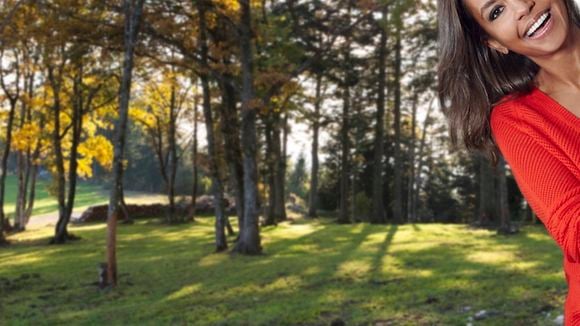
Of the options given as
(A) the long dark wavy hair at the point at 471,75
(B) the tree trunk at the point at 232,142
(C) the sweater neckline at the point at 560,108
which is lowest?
(C) the sweater neckline at the point at 560,108

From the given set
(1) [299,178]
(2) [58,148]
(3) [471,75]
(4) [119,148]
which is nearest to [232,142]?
(4) [119,148]

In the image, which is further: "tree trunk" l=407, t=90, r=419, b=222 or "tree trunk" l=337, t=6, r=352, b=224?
"tree trunk" l=407, t=90, r=419, b=222

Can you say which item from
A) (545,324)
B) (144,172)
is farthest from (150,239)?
(144,172)

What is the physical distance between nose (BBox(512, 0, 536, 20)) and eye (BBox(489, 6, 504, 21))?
0.23 ft

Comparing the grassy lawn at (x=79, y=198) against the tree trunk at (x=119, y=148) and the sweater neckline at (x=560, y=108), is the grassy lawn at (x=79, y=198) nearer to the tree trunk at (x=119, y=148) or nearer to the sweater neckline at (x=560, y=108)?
the tree trunk at (x=119, y=148)

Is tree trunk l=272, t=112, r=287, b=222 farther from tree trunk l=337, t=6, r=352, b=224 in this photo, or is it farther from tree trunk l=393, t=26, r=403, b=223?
tree trunk l=393, t=26, r=403, b=223

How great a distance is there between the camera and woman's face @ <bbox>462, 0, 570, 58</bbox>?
1586 millimetres

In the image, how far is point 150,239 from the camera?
2678 centimetres

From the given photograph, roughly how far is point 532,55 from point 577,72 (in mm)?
149

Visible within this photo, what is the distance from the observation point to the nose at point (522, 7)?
5.21ft

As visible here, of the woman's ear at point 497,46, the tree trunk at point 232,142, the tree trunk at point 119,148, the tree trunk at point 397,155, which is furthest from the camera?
the tree trunk at point 397,155

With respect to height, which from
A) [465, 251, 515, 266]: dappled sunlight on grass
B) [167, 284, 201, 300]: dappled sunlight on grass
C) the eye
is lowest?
[167, 284, 201, 300]: dappled sunlight on grass

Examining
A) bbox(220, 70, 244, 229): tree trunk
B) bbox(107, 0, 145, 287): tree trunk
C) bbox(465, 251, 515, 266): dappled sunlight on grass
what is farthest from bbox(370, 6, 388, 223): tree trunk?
bbox(107, 0, 145, 287): tree trunk

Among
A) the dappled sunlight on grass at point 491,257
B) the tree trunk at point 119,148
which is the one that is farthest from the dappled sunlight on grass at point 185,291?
the dappled sunlight on grass at point 491,257
